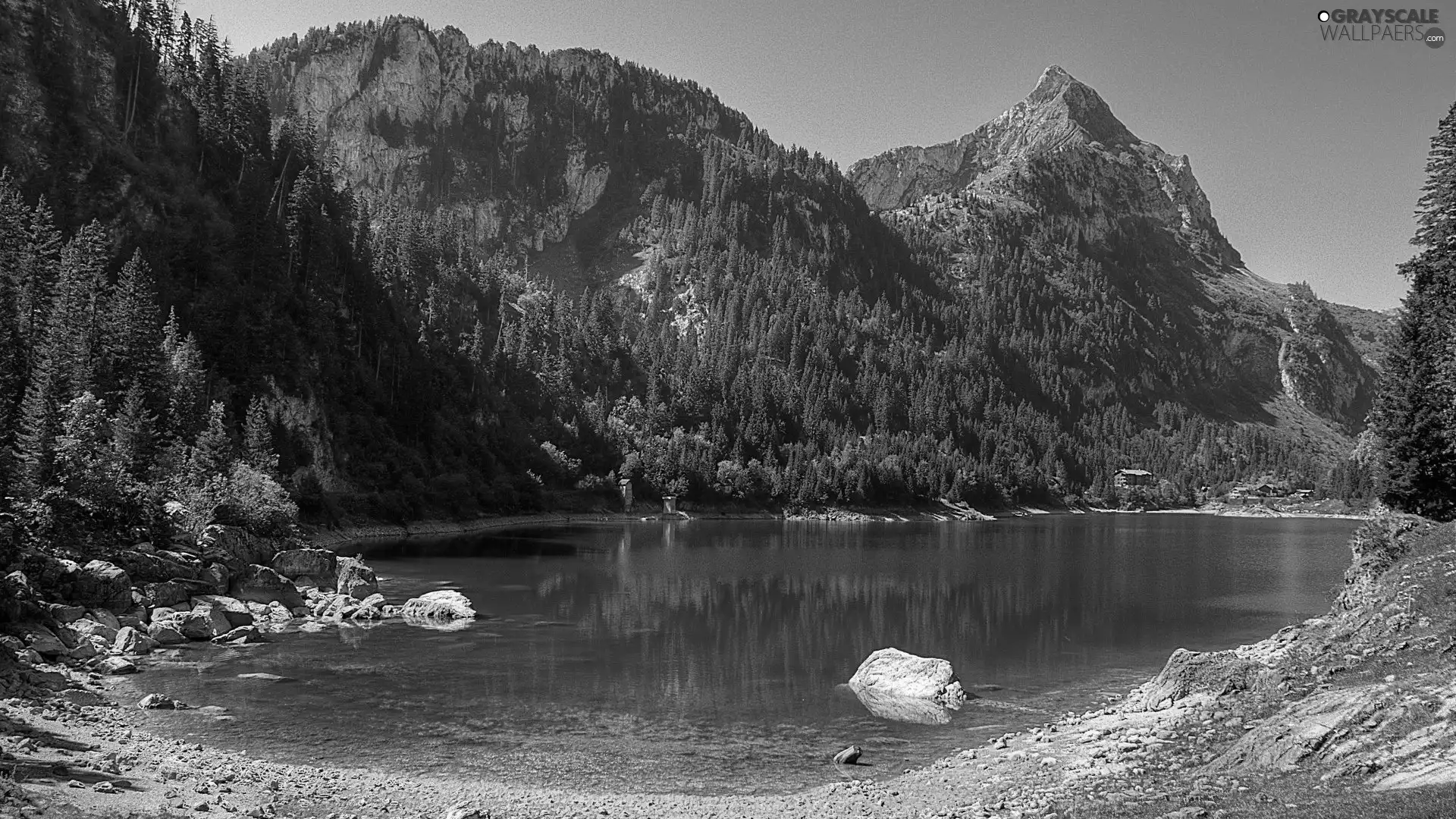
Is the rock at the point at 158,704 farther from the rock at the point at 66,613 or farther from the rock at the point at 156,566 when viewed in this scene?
the rock at the point at 156,566

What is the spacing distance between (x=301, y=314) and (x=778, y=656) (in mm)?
110517

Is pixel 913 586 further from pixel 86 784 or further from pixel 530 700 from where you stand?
pixel 86 784

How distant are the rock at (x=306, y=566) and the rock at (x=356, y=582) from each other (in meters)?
5.99

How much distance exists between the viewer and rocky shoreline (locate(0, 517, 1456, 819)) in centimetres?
1884

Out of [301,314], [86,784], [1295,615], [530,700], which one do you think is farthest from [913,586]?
[301,314]

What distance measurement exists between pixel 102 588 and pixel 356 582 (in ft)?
56.2

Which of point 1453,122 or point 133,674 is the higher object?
point 1453,122

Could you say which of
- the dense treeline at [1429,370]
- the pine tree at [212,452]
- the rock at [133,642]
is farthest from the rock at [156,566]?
the dense treeline at [1429,370]

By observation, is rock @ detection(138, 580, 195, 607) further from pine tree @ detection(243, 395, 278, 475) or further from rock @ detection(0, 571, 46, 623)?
pine tree @ detection(243, 395, 278, 475)

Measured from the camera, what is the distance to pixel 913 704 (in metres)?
36.7

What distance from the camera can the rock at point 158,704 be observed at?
32.4m

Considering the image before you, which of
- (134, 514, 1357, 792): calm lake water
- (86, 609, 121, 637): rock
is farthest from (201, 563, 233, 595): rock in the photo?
(86, 609, 121, 637): rock

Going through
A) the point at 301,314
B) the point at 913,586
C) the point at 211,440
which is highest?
the point at 301,314

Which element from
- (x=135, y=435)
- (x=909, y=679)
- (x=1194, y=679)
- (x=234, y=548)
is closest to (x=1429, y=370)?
(x=1194, y=679)
